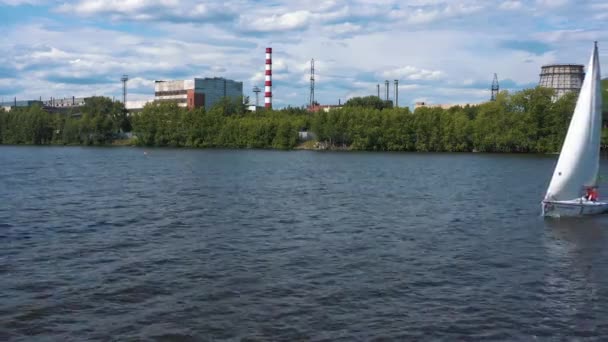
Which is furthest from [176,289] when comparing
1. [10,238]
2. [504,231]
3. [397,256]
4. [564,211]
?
[564,211]

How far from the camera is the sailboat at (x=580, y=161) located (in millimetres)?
41250

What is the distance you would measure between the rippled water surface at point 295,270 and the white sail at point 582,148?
9.69 feet

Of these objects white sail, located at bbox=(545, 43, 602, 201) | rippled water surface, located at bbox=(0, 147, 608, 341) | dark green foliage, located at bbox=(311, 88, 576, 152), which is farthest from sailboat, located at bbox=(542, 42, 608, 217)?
dark green foliage, located at bbox=(311, 88, 576, 152)

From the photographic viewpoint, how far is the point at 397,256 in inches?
1124

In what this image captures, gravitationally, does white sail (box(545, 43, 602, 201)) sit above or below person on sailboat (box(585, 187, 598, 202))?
above

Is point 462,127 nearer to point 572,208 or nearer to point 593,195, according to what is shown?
point 593,195

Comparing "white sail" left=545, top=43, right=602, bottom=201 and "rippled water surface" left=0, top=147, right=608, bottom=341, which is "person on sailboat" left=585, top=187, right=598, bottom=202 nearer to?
"white sail" left=545, top=43, right=602, bottom=201

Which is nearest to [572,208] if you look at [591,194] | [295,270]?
[591,194]

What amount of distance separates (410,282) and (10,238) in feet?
70.6

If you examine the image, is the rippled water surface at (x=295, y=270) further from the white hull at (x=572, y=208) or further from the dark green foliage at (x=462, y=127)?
the dark green foliage at (x=462, y=127)

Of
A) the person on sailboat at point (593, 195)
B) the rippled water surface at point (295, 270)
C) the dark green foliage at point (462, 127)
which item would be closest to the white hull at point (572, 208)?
the person on sailboat at point (593, 195)

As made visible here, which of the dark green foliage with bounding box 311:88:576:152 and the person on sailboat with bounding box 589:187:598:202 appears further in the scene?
the dark green foliage with bounding box 311:88:576:152

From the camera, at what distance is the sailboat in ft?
135

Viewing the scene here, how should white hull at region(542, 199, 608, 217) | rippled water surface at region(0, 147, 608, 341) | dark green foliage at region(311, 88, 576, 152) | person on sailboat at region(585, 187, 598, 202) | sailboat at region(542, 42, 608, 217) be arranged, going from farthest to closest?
1. dark green foliage at region(311, 88, 576, 152)
2. person on sailboat at region(585, 187, 598, 202)
3. sailboat at region(542, 42, 608, 217)
4. white hull at region(542, 199, 608, 217)
5. rippled water surface at region(0, 147, 608, 341)
